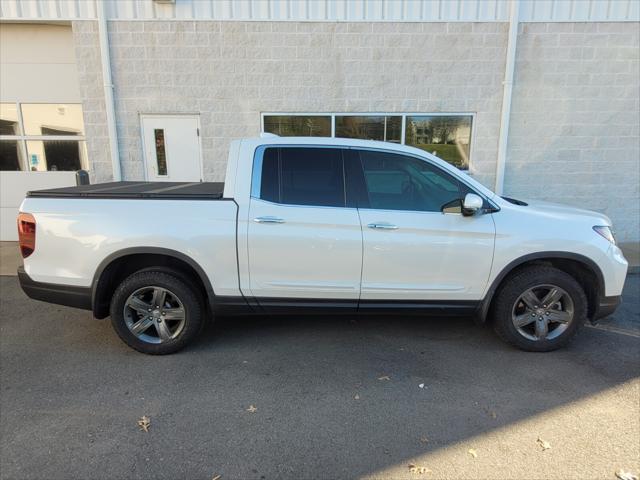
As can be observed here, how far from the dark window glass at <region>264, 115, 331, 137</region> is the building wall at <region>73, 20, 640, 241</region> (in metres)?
0.16

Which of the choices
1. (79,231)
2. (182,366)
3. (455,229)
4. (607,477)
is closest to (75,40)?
(79,231)

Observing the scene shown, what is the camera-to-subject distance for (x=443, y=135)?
7.66 meters

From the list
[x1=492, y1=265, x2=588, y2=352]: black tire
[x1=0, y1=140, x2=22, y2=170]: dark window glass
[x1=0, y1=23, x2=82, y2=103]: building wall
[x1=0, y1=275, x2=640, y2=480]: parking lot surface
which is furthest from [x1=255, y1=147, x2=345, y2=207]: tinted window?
[x1=0, y1=140, x2=22, y2=170]: dark window glass

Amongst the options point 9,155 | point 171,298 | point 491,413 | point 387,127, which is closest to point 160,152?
point 9,155

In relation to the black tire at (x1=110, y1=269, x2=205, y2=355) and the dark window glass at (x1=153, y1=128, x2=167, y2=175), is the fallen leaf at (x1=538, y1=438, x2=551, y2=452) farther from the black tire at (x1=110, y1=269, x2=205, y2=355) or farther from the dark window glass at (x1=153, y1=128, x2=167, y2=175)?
the dark window glass at (x1=153, y1=128, x2=167, y2=175)

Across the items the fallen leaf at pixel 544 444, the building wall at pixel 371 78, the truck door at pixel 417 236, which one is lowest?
the fallen leaf at pixel 544 444

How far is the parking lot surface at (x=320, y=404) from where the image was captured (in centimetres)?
243

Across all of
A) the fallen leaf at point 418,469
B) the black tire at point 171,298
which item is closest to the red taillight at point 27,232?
the black tire at point 171,298

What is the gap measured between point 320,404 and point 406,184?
1992mm

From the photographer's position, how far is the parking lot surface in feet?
7.97

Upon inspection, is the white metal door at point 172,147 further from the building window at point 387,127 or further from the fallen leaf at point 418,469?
the fallen leaf at point 418,469

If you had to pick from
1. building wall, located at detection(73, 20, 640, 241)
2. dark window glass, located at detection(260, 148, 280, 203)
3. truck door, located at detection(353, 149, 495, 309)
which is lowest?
truck door, located at detection(353, 149, 495, 309)

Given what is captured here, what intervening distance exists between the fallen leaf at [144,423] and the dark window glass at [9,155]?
773cm

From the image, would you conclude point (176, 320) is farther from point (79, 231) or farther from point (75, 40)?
point (75, 40)
